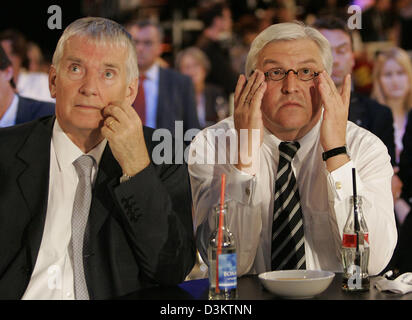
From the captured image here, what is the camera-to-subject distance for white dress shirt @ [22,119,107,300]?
6.13ft

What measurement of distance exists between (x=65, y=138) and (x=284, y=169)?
0.72 metres

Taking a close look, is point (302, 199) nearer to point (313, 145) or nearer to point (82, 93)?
point (313, 145)

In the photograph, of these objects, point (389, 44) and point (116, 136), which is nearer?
point (116, 136)

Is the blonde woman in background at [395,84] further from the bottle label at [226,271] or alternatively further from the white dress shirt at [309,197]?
the bottle label at [226,271]

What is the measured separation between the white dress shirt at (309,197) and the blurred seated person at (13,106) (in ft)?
3.56

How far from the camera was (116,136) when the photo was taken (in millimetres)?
1885

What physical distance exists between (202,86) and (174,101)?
174 centimetres

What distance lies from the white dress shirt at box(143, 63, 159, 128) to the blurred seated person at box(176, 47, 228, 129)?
4.09ft

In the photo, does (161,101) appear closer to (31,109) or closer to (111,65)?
(31,109)

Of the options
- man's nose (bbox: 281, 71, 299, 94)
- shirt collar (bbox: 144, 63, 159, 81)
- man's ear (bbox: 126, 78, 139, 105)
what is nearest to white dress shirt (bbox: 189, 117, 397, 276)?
man's nose (bbox: 281, 71, 299, 94)

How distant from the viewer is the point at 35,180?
195 centimetres

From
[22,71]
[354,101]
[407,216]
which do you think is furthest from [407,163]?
[22,71]

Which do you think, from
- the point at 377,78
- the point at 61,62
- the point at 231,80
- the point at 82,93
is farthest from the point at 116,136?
the point at 231,80
